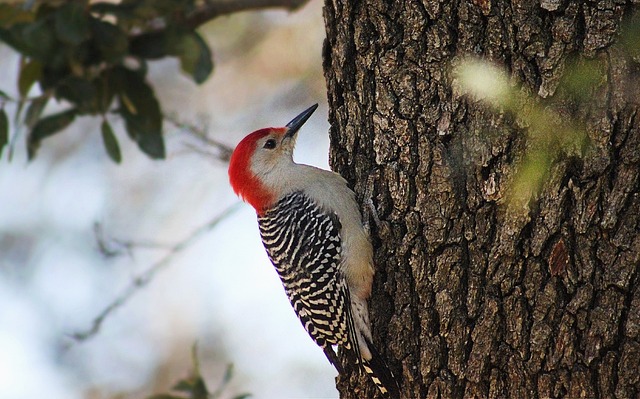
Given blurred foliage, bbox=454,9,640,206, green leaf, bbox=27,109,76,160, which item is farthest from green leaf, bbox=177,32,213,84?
blurred foliage, bbox=454,9,640,206

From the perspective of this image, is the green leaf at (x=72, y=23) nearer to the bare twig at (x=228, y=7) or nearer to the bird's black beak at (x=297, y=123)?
the bare twig at (x=228, y=7)

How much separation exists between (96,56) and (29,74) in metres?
0.44

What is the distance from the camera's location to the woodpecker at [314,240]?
388cm

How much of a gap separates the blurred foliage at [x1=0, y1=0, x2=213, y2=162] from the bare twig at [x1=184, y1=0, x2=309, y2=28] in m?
0.31

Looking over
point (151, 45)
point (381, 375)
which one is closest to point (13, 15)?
point (151, 45)

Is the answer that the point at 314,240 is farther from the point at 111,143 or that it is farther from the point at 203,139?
the point at 111,143

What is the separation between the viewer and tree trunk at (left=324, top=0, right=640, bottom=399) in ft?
9.68

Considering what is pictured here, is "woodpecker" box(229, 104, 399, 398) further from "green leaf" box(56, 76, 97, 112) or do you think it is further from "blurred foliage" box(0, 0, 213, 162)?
"green leaf" box(56, 76, 97, 112)

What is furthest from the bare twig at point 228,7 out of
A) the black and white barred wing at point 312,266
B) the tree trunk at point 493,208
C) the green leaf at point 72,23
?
the tree trunk at point 493,208

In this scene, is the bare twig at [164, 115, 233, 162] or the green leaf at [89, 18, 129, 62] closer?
the green leaf at [89, 18, 129, 62]

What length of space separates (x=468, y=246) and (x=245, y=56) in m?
6.57

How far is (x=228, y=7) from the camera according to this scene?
17.5 feet

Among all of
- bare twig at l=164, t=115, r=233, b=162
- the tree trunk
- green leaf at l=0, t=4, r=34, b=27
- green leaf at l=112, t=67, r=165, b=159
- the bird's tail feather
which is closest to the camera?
the tree trunk

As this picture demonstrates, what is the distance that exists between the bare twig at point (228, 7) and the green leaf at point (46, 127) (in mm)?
1010
